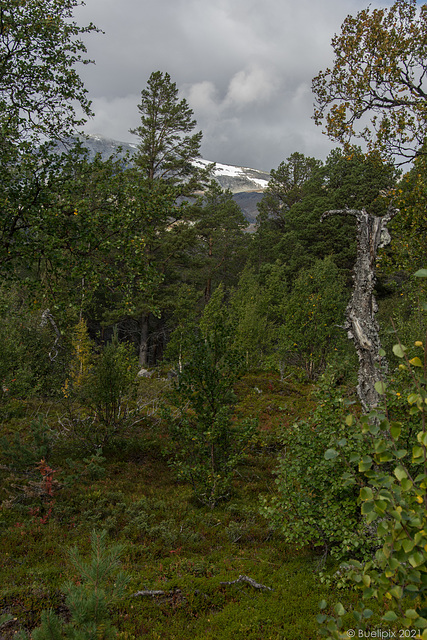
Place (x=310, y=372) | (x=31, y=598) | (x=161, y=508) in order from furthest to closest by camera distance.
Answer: (x=310, y=372) < (x=161, y=508) < (x=31, y=598)

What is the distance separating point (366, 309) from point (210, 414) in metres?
3.80

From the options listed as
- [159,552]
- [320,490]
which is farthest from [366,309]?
[159,552]

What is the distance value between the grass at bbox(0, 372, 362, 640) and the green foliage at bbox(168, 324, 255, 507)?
22.9 inches

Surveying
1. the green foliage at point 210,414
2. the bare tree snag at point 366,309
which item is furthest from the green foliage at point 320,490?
the green foliage at point 210,414

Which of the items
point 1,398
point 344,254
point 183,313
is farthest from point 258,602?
point 344,254

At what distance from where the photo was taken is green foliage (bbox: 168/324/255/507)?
7574 millimetres

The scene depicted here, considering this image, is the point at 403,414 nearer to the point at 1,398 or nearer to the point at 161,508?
the point at 161,508

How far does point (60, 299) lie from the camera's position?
6996 mm

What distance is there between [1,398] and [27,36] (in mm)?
8870

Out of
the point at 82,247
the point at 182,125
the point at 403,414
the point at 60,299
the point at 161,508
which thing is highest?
the point at 182,125

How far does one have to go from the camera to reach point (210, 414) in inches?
303

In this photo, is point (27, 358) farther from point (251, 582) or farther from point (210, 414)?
point (251, 582)

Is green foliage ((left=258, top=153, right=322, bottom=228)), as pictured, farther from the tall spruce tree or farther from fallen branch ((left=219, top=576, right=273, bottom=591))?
fallen branch ((left=219, top=576, right=273, bottom=591))

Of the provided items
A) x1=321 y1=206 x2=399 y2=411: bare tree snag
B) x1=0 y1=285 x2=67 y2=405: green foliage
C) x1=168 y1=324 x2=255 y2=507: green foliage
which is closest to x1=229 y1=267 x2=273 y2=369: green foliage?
x1=0 y1=285 x2=67 y2=405: green foliage
